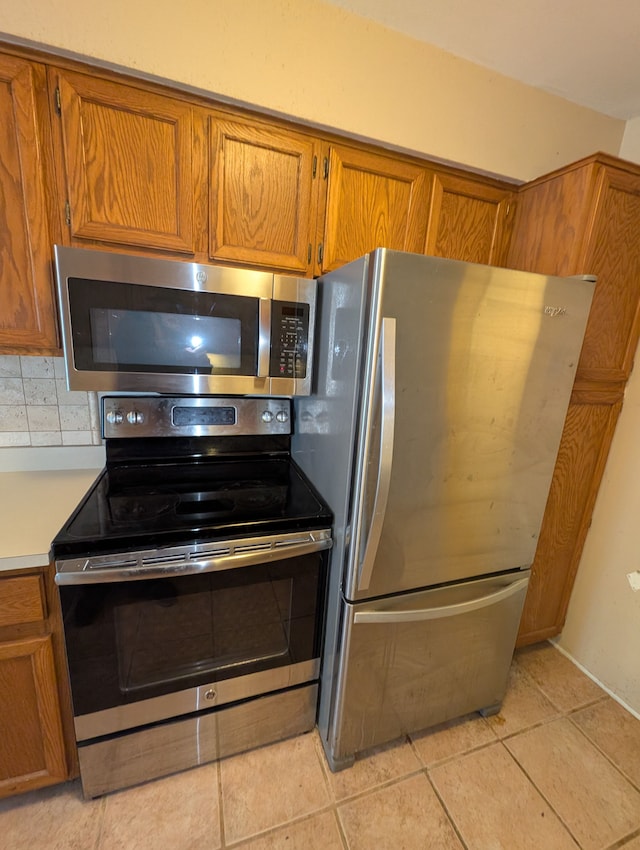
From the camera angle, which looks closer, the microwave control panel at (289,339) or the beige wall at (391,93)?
the beige wall at (391,93)

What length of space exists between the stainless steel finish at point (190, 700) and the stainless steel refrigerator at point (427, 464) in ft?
0.40

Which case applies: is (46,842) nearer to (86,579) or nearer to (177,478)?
(86,579)

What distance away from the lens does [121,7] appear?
100 centimetres

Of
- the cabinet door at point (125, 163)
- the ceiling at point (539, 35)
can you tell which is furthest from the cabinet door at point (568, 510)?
the cabinet door at point (125, 163)

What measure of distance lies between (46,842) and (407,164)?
251cm

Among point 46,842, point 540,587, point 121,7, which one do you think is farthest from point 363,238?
point 46,842

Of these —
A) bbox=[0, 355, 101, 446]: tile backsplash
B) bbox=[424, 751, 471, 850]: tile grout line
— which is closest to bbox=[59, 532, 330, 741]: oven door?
Answer: bbox=[424, 751, 471, 850]: tile grout line

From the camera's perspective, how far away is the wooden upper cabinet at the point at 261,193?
1.17 meters

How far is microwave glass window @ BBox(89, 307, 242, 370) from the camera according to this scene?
1.12m

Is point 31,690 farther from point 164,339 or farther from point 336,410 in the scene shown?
point 336,410

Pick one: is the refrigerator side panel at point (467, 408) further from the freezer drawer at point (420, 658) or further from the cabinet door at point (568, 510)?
the cabinet door at point (568, 510)

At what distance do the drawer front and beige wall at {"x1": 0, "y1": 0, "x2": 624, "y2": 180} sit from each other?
4.66 ft

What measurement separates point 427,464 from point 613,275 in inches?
42.5

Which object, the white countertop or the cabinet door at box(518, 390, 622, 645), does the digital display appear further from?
the cabinet door at box(518, 390, 622, 645)
